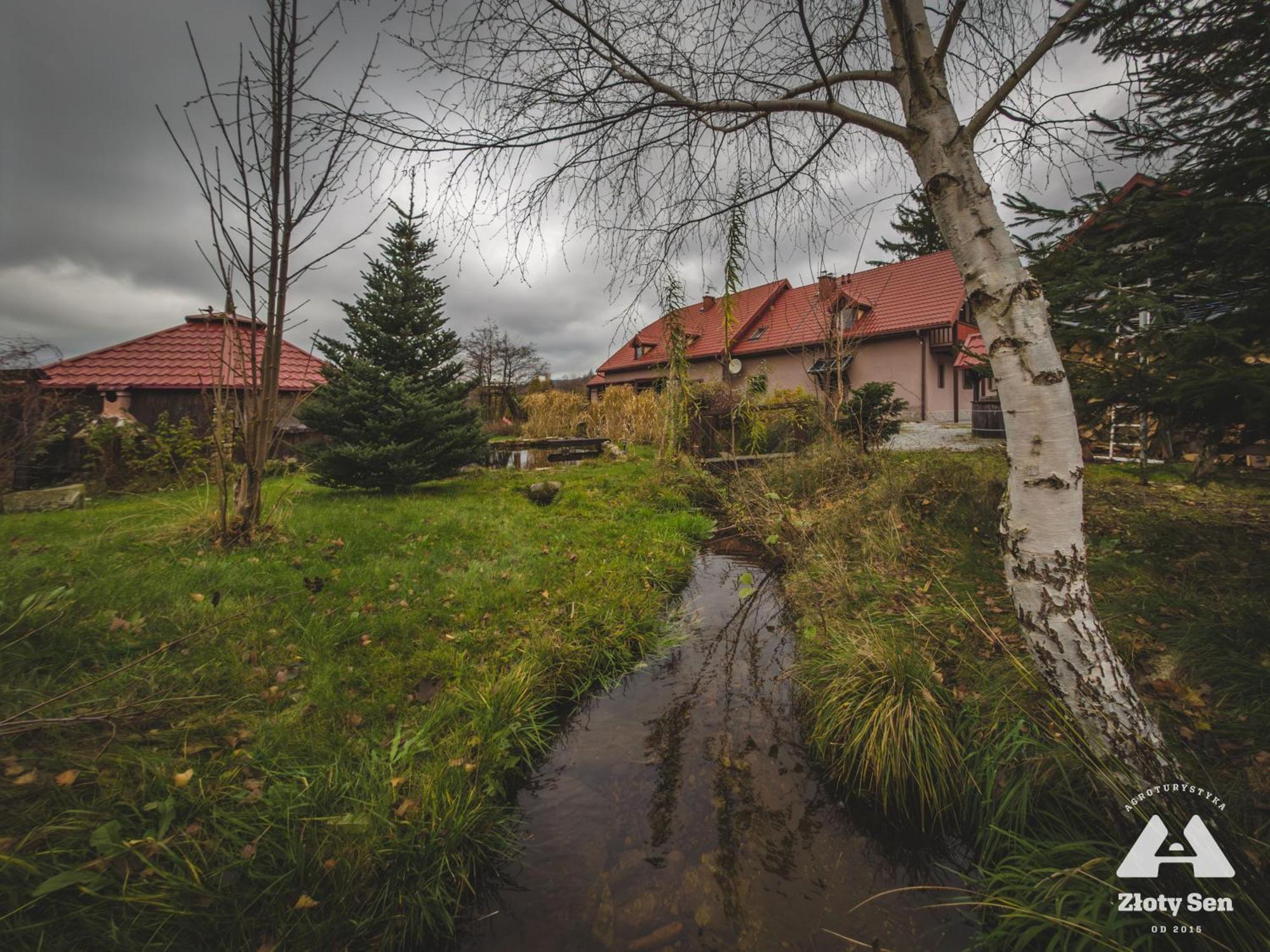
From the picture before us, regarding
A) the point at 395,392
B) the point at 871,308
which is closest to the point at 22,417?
the point at 395,392

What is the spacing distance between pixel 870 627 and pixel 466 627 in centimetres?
278

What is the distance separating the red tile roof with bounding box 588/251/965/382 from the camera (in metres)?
17.5

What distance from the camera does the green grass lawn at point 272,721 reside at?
150 cm

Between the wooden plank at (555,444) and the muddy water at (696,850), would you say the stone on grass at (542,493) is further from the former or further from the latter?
the wooden plank at (555,444)

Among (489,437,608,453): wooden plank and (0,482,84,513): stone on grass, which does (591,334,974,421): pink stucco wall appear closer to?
(489,437,608,453): wooden plank

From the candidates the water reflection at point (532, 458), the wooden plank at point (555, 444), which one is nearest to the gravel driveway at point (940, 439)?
the wooden plank at point (555, 444)

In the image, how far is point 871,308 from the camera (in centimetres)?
1852

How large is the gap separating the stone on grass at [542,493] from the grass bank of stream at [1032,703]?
4.27 meters

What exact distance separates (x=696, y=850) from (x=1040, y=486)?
2.05 m

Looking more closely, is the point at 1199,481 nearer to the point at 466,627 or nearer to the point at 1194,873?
the point at 1194,873

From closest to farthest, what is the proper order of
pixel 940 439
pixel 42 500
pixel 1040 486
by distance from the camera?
pixel 1040 486 < pixel 42 500 < pixel 940 439

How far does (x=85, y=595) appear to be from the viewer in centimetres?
292

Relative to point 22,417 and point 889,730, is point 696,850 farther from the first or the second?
point 22,417

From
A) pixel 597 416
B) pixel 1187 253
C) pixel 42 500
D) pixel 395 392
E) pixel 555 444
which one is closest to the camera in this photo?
pixel 1187 253
